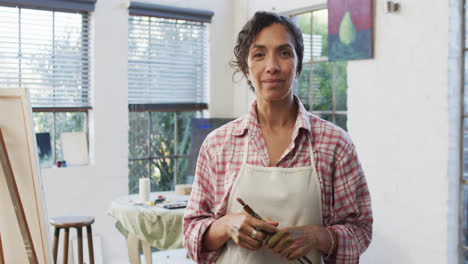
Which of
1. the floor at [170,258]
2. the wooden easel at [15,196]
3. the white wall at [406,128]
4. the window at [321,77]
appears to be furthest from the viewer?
the floor at [170,258]

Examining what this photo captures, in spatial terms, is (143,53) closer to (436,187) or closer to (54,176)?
(54,176)

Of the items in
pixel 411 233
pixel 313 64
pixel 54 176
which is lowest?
pixel 411 233

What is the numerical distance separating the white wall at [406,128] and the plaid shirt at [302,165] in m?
2.41

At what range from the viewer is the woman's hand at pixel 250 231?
148cm

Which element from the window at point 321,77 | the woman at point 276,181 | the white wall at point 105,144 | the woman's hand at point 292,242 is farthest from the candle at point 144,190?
the woman's hand at point 292,242

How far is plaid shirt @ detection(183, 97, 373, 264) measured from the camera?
1.54m

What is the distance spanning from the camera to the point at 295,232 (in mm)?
1484

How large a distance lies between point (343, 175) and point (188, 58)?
4.30m

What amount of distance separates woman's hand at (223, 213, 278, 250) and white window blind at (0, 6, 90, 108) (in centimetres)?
374

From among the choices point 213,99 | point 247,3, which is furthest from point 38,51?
point 247,3

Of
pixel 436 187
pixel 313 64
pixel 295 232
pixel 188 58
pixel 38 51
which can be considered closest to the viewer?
pixel 295 232

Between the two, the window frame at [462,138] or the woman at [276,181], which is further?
the window frame at [462,138]

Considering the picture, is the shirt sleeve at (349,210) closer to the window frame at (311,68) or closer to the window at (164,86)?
the window frame at (311,68)

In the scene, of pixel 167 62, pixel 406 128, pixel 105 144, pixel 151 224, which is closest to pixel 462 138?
pixel 406 128
